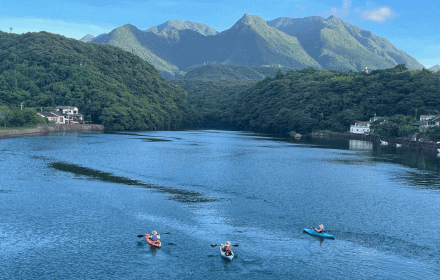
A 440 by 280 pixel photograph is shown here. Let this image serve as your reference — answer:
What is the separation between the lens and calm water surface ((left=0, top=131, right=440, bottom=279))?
32.4 meters

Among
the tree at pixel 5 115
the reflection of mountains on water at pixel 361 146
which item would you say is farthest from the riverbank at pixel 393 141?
the tree at pixel 5 115

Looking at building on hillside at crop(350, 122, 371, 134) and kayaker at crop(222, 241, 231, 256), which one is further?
building on hillside at crop(350, 122, 371, 134)

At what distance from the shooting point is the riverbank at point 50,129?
130 meters

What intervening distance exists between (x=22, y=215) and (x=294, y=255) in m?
28.4

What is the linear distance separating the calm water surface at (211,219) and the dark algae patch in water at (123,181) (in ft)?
0.56

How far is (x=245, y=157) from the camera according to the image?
98375 mm

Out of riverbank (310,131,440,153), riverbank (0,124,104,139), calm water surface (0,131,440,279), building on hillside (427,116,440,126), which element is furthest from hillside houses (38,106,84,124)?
building on hillside (427,116,440,126)

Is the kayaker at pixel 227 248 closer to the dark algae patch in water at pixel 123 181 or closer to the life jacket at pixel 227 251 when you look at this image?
the life jacket at pixel 227 251

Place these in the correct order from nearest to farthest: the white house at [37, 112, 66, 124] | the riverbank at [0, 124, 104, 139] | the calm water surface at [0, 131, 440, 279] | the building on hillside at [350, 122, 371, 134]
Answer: the calm water surface at [0, 131, 440, 279]
the riverbank at [0, 124, 104, 139]
the building on hillside at [350, 122, 371, 134]
the white house at [37, 112, 66, 124]

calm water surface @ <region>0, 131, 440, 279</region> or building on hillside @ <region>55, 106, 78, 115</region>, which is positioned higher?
building on hillside @ <region>55, 106, 78, 115</region>

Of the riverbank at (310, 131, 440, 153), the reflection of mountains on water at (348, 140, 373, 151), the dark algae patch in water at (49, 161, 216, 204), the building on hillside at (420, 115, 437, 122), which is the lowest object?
the dark algae patch in water at (49, 161, 216, 204)

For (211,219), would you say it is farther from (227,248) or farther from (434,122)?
(434,122)

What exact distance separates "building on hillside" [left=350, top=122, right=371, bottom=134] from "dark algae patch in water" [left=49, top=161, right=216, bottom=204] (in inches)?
5141

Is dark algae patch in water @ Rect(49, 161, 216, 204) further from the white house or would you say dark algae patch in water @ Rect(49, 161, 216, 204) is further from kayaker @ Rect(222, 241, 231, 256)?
the white house
